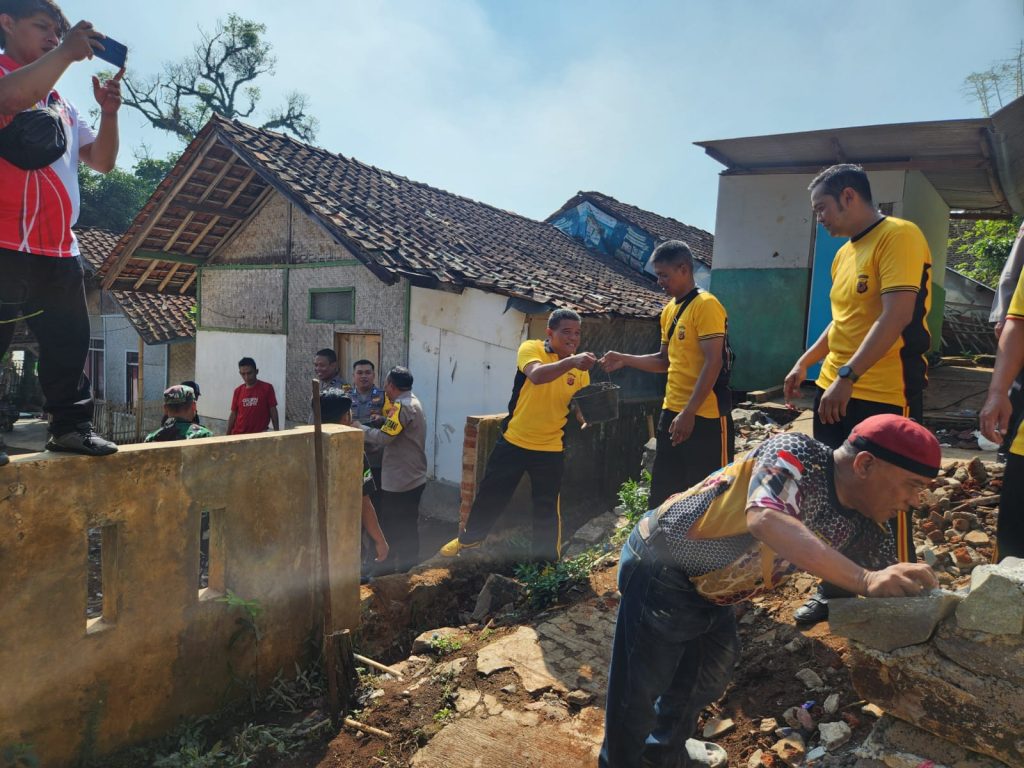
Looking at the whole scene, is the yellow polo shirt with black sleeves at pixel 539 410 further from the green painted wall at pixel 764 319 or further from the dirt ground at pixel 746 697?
the green painted wall at pixel 764 319

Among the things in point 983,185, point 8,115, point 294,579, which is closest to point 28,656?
point 294,579

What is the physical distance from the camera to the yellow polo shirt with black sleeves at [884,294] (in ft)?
9.18

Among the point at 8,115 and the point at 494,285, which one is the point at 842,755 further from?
the point at 494,285

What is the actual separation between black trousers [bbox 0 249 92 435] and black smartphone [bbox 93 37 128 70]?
31.4 inches

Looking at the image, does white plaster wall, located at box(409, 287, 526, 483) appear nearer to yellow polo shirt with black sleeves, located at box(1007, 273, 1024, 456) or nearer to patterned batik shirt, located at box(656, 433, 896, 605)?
yellow polo shirt with black sleeves, located at box(1007, 273, 1024, 456)

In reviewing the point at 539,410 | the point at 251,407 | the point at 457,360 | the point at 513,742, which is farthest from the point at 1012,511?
the point at 251,407

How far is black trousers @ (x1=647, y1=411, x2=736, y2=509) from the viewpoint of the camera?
391 cm

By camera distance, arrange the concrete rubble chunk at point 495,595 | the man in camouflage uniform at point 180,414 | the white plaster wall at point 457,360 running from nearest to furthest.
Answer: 1. the concrete rubble chunk at point 495,595
2. the man in camouflage uniform at point 180,414
3. the white plaster wall at point 457,360

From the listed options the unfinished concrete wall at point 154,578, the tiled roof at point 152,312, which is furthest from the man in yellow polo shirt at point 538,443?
the tiled roof at point 152,312

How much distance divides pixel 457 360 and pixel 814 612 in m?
6.07

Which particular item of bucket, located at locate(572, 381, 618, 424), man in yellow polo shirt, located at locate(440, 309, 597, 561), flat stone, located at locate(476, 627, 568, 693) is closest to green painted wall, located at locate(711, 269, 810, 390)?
bucket, located at locate(572, 381, 618, 424)

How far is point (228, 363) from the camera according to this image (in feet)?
37.0

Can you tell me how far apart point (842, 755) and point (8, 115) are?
3797 mm

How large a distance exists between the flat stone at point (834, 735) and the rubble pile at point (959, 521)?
3.57 feet
